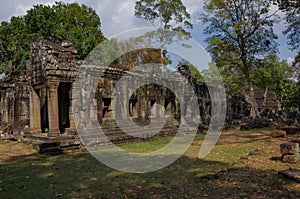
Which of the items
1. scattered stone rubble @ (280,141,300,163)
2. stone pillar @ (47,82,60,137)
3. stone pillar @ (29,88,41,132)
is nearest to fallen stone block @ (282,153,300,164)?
scattered stone rubble @ (280,141,300,163)

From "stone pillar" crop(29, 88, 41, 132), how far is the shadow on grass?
625 centimetres

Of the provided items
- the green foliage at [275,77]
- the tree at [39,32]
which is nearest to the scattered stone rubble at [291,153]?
the tree at [39,32]

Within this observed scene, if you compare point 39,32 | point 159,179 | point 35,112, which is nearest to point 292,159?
point 159,179

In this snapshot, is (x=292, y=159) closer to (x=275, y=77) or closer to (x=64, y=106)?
(x=64, y=106)

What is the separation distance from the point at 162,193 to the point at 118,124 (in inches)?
425

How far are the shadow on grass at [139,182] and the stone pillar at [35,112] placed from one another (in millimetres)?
6251

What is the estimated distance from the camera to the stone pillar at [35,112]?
15354mm

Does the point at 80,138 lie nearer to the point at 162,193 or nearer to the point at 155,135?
the point at 155,135

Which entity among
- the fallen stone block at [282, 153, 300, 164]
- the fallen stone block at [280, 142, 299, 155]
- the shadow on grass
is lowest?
the shadow on grass

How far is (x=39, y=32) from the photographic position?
97.1ft

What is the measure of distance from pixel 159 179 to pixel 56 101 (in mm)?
8270

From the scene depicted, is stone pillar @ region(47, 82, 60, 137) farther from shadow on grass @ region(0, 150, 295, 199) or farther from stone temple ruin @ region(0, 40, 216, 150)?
shadow on grass @ region(0, 150, 295, 199)

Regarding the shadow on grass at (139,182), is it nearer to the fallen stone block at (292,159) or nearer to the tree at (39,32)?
the fallen stone block at (292,159)

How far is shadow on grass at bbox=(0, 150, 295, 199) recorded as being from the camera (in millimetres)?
5820
